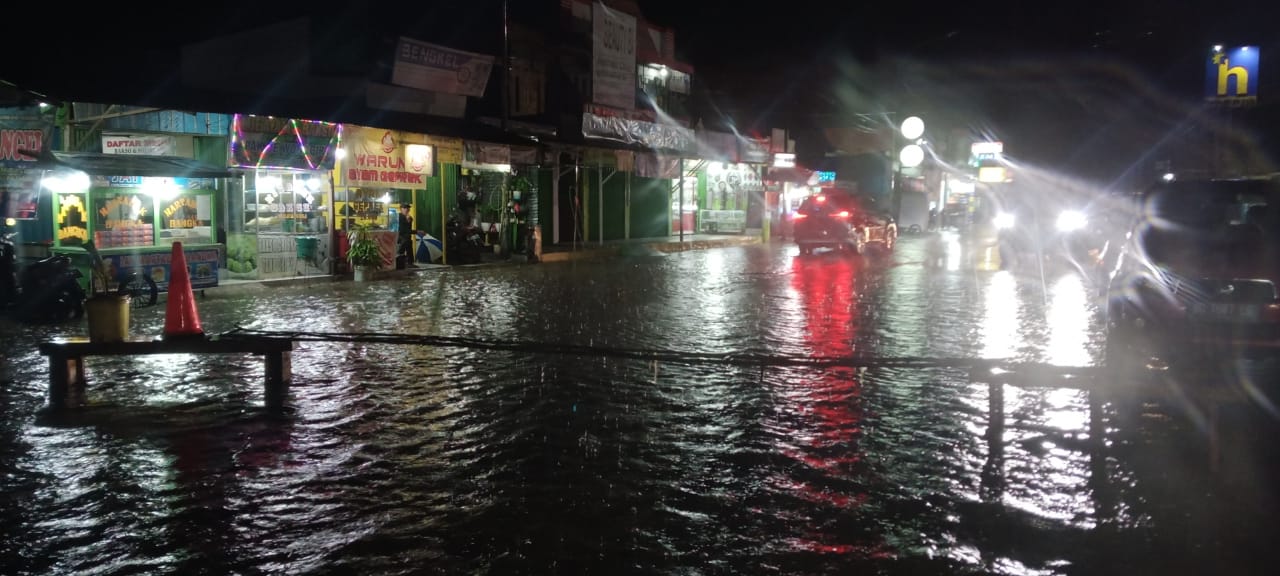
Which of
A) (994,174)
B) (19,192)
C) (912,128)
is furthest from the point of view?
(994,174)

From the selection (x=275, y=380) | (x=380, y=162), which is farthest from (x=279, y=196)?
(x=275, y=380)

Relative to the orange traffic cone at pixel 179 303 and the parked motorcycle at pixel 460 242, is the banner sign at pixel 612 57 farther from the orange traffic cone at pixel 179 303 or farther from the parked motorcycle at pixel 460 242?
the orange traffic cone at pixel 179 303

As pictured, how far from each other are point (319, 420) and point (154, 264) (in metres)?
9.43

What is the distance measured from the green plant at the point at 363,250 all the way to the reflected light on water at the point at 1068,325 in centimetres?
1286

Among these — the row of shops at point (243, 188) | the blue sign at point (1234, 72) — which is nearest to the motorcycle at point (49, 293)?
the row of shops at point (243, 188)

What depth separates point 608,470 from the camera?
6066 mm

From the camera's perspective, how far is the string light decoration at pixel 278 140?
55.6 feet

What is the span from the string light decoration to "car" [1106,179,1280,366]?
14232 millimetres

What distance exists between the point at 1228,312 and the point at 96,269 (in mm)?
13836

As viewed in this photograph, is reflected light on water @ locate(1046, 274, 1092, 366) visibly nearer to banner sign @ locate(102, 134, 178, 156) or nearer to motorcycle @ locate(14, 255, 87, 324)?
motorcycle @ locate(14, 255, 87, 324)

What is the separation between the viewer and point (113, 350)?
7969 millimetres

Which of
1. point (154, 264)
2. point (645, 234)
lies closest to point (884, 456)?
point (154, 264)

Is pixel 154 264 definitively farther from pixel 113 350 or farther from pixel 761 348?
pixel 761 348

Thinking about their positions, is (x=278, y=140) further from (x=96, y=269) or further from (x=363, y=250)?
(x=96, y=269)
